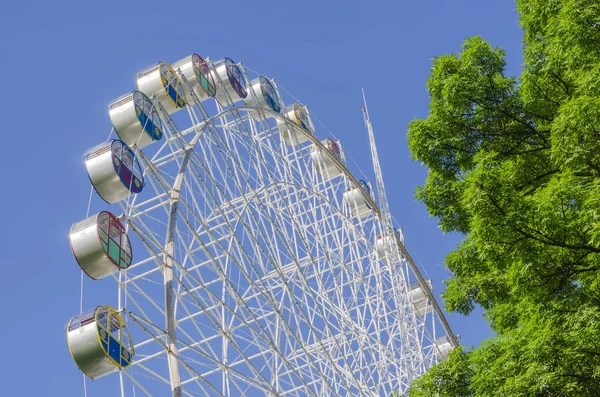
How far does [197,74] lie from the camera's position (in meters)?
21.0

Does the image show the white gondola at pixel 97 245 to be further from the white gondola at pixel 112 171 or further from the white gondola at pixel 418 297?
the white gondola at pixel 418 297

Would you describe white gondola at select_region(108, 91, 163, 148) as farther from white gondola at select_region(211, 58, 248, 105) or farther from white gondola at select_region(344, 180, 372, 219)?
white gondola at select_region(344, 180, 372, 219)

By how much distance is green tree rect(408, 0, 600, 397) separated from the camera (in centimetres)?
877

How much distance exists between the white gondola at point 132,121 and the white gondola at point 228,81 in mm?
4767

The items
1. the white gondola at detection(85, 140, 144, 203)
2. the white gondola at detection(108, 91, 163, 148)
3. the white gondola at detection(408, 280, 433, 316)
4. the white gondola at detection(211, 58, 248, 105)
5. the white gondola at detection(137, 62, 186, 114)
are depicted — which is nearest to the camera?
the white gondola at detection(85, 140, 144, 203)

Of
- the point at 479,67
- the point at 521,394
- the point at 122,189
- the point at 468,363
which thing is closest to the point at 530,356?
the point at 521,394

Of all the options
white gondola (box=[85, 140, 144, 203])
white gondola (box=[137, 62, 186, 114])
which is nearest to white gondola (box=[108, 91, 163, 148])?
white gondola (box=[85, 140, 144, 203])

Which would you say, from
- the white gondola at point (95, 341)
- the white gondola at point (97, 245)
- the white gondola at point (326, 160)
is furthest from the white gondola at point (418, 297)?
the white gondola at point (95, 341)

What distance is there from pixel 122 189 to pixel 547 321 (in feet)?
30.5

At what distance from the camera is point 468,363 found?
33.2 ft

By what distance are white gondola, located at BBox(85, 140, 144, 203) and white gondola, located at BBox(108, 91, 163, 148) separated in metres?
0.93

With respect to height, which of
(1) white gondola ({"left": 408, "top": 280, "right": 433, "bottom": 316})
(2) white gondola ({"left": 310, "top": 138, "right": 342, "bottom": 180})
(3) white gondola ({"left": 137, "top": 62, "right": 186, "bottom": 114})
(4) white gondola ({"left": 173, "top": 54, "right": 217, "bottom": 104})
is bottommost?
(3) white gondola ({"left": 137, "top": 62, "right": 186, "bottom": 114})

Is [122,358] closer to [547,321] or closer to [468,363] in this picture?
[468,363]

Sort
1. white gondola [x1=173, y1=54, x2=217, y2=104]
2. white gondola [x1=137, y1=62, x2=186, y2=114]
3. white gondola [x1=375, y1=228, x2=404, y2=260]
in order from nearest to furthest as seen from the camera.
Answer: white gondola [x1=137, y1=62, x2=186, y2=114], white gondola [x1=173, y1=54, x2=217, y2=104], white gondola [x1=375, y1=228, x2=404, y2=260]
